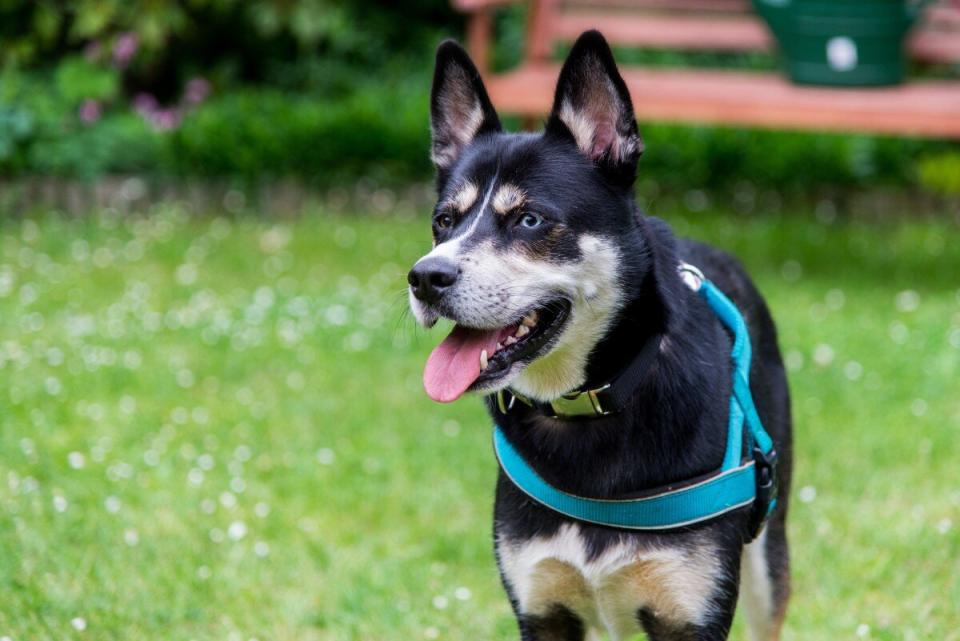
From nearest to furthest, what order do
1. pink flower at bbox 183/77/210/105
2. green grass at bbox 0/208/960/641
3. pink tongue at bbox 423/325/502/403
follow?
pink tongue at bbox 423/325/502/403
green grass at bbox 0/208/960/641
pink flower at bbox 183/77/210/105

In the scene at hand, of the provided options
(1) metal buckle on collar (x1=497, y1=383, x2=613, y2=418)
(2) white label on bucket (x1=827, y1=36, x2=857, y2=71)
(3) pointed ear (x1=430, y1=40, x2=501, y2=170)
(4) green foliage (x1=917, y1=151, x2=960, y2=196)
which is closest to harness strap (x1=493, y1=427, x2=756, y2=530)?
(1) metal buckle on collar (x1=497, y1=383, x2=613, y2=418)

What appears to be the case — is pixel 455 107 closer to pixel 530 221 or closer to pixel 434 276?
pixel 530 221

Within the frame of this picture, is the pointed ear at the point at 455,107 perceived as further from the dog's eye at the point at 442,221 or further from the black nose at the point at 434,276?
the black nose at the point at 434,276

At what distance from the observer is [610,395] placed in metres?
2.71

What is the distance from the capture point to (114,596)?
13.0 ft

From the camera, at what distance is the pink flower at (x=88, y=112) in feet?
30.5

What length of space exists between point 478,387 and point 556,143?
637 millimetres

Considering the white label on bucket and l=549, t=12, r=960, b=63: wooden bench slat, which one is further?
l=549, t=12, r=960, b=63: wooden bench slat

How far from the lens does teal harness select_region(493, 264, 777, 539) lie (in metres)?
2.72

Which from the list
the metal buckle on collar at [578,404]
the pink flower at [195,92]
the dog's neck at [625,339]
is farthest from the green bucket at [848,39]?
the metal buckle on collar at [578,404]

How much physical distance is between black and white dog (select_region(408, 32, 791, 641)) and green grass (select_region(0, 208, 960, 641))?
1.13 metres

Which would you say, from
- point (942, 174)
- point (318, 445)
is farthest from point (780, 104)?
point (318, 445)

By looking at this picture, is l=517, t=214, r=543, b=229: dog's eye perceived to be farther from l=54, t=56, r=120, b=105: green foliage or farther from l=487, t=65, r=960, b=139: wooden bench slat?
l=54, t=56, r=120, b=105: green foliage

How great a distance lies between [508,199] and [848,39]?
5.29 metres
